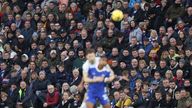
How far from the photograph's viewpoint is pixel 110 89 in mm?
27703

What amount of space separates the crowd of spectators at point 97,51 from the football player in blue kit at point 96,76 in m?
3.52

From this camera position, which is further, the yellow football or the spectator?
the yellow football

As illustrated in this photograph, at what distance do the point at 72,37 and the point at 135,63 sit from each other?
3412 millimetres

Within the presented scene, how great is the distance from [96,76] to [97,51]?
19.5 ft

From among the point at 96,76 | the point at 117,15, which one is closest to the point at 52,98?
the point at 117,15

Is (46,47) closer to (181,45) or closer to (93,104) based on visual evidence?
(181,45)

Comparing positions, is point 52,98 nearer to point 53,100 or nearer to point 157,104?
point 53,100

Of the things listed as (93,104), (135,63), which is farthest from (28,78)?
(93,104)

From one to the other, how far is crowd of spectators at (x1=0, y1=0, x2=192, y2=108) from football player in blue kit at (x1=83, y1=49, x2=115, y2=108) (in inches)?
139

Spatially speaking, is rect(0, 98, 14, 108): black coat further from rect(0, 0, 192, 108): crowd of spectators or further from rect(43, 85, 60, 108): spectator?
rect(43, 85, 60, 108): spectator

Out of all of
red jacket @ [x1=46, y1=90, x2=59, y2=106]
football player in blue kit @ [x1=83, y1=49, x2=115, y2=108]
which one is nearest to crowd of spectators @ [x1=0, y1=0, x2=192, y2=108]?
red jacket @ [x1=46, y1=90, x2=59, y2=106]

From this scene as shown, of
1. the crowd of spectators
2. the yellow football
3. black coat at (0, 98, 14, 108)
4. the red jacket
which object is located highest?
the yellow football

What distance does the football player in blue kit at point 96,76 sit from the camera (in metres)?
22.6

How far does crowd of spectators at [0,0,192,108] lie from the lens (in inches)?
1061
